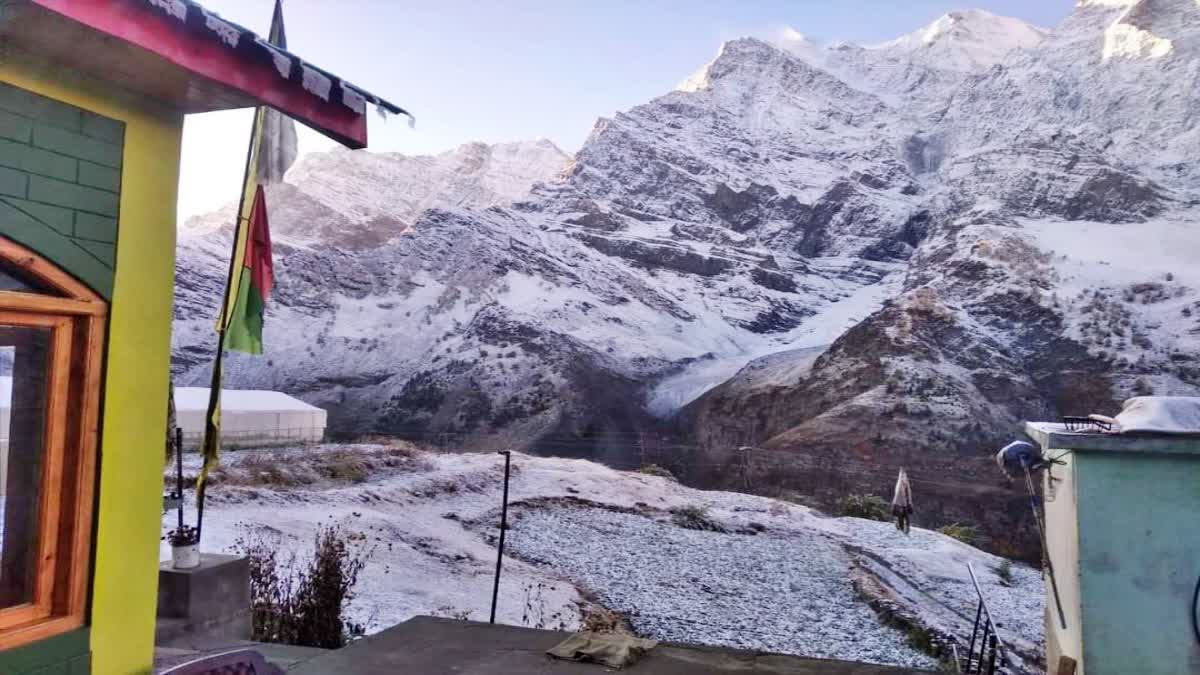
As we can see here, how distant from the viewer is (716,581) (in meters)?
14.4

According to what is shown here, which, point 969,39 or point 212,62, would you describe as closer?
point 212,62

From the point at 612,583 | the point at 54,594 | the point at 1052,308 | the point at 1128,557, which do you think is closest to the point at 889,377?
the point at 1052,308

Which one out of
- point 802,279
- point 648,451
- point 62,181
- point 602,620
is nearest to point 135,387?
point 62,181

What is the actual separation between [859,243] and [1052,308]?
40.1 metres

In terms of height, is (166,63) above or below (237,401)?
above

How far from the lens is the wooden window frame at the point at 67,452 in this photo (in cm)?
337

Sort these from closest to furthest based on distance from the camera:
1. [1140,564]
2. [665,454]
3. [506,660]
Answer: [1140,564]
[506,660]
[665,454]

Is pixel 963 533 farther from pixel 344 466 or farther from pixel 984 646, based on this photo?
pixel 344 466

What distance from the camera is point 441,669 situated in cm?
604

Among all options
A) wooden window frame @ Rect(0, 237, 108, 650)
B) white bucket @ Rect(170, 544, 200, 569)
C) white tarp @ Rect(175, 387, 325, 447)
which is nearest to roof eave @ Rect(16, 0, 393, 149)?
wooden window frame @ Rect(0, 237, 108, 650)

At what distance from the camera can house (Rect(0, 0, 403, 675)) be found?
3.18m

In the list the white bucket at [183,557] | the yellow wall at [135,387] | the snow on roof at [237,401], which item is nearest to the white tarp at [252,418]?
the snow on roof at [237,401]

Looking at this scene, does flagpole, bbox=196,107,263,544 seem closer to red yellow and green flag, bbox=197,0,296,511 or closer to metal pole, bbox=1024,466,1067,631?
red yellow and green flag, bbox=197,0,296,511

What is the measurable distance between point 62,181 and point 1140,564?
6.52 meters
